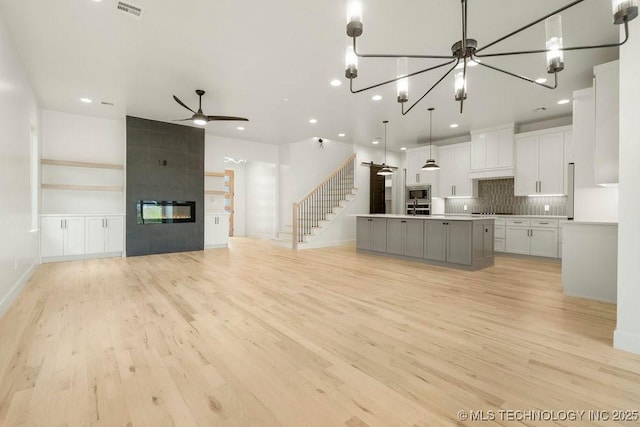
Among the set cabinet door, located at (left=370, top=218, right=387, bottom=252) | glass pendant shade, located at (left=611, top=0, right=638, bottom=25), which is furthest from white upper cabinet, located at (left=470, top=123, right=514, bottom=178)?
glass pendant shade, located at (left=611, top=0, right=638, bottom=25)

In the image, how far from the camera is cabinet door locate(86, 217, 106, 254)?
20.5ft

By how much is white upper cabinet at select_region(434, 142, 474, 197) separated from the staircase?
2.65 meters

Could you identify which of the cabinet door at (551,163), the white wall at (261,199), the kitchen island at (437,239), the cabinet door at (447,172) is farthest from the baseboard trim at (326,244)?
the cabinet door at (551,163)

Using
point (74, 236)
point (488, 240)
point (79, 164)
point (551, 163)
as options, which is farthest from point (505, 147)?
point (74, 236)

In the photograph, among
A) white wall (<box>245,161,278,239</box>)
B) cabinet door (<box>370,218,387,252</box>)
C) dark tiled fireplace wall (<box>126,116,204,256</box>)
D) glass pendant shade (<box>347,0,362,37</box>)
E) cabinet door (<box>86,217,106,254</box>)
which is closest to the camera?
glass pendant shade (<box>347,0,362,37</box>)

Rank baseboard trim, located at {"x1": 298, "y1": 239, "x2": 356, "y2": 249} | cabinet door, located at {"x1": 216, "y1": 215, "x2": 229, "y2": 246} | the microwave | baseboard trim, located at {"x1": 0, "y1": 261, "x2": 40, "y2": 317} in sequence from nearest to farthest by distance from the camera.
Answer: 1. baseboard trim, located at {"x1": 0, "y1": 261, "x2": 40, "y2": 317}
2. baseboard trim, located at {"x1": 298, "y1": 239, "x2": 356, "y2": 249}
3. cabinet door, located at {"x1": 216, "y1": 215, "x2": 229, "y2": 246}
4. the microwave

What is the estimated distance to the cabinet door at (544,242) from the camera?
6098 mm

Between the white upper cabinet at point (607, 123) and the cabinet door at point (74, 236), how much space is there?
8969mm

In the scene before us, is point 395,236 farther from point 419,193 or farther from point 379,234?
point 419,193

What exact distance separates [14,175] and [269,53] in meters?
3.58

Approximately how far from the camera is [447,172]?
817 centimetres

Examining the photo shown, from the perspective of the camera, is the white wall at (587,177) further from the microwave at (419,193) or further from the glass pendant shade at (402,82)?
the microwave at (419,193)

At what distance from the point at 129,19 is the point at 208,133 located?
5056mm

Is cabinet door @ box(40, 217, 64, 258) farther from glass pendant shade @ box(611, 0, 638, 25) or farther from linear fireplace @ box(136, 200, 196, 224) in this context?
glass pendant shade @ box(611, 0, 638, 25)
